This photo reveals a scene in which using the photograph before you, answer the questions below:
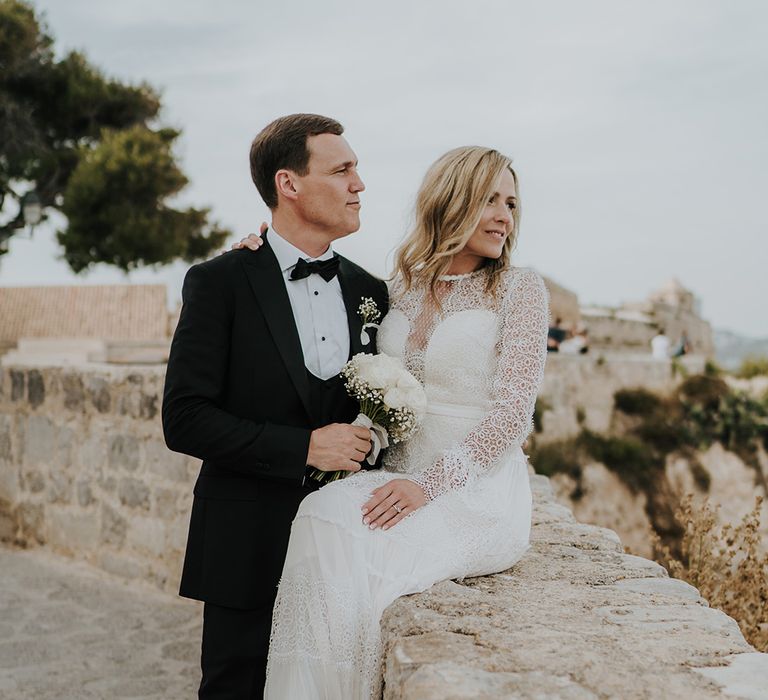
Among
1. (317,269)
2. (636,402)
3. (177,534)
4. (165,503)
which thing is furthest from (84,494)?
(636,402)

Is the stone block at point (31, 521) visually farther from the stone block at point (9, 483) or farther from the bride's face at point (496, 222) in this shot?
the bride's face at point (496, 222)

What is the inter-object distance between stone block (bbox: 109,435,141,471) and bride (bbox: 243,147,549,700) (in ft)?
9.39

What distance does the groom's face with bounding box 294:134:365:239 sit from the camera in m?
2.60

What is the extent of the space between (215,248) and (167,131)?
3432 mm

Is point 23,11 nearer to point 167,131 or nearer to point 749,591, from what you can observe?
point 167,131

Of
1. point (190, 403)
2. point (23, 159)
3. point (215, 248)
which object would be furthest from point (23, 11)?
point (190, 403)

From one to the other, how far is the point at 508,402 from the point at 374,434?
417 mm

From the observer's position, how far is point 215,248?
955 inches

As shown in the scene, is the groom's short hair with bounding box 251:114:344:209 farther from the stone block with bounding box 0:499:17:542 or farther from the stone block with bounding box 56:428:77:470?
the stone block with bounding box 0:499:17:542

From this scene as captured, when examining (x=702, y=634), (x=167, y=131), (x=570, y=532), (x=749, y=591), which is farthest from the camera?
(x=167, y=131)

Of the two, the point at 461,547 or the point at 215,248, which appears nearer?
the point at 461,547

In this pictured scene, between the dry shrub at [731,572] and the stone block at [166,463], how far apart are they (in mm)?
2651

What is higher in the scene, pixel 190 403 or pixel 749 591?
pixel 190 403

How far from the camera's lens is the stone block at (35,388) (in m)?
5.83
